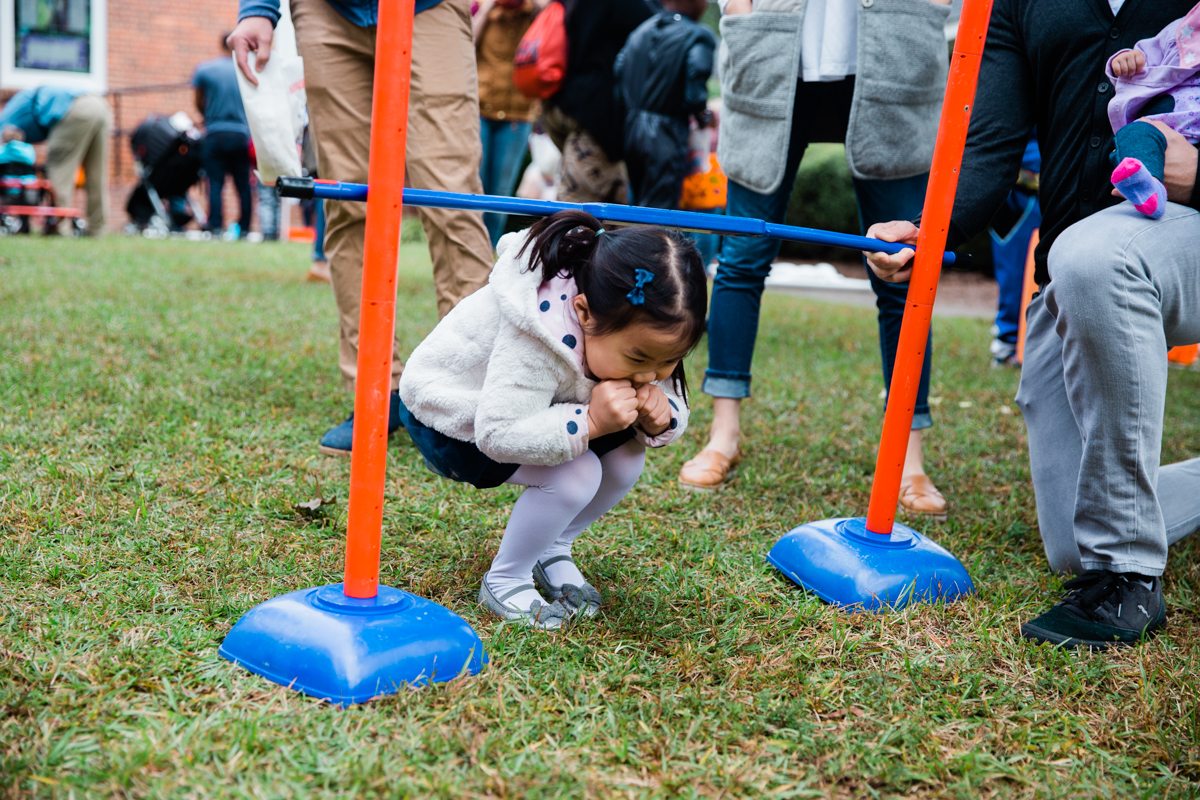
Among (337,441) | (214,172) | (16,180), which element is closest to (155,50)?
(214,172)

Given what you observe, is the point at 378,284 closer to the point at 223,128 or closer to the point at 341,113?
the point at 341,113

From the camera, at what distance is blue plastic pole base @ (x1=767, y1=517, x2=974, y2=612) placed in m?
1.87

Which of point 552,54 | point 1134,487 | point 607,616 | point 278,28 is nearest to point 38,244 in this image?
point 552,54

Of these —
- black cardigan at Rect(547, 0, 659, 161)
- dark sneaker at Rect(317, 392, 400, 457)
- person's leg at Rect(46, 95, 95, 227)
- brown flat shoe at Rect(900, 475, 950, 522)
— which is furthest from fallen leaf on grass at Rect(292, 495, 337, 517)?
person's leg at Rect(46, 95, 95, 227)

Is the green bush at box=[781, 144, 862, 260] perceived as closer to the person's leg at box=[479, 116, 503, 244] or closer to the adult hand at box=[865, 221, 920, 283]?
the person's leg at box=[479, 116, 503, 244]

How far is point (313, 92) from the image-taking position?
8.50ft

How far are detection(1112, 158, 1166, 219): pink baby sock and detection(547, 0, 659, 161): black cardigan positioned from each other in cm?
286

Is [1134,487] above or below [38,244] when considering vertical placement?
above

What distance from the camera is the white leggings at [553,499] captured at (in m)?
1.67

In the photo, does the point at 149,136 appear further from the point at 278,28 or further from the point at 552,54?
the point at 278,28

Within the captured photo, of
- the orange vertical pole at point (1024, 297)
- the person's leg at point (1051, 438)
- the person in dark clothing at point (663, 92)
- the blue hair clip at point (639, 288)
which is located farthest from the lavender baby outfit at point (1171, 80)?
the orange vertical pole at point (1024, 297)

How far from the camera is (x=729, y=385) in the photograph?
2717 millimetres

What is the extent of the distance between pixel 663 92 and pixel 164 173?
8.69m

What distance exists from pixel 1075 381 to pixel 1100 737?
68 cm
